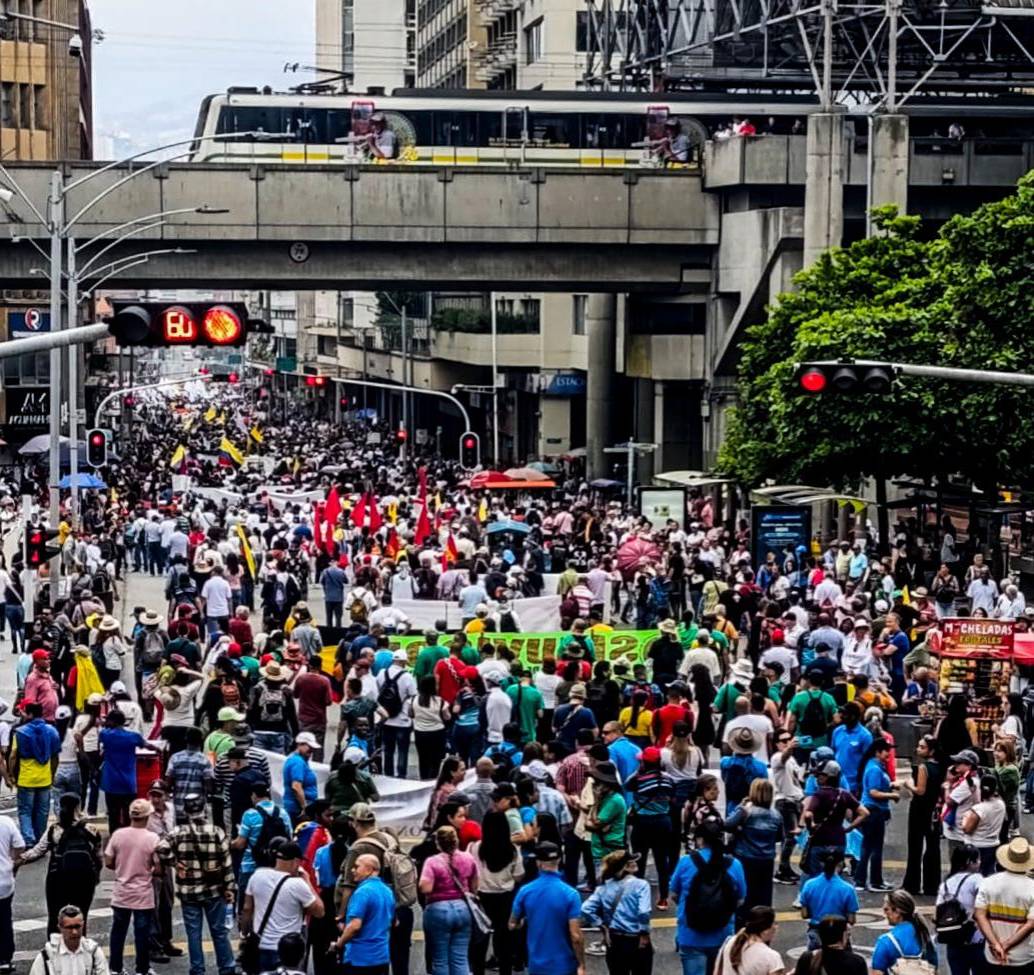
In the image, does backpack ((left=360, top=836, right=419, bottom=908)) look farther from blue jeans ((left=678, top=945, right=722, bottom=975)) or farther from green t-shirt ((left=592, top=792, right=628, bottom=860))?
green t-shirt ((left=592, top=792, right=628, bottom=860))

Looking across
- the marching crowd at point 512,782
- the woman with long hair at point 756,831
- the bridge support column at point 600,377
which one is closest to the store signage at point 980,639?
the marching crowd at point 512,782

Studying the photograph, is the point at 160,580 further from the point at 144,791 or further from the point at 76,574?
the point at 144,791

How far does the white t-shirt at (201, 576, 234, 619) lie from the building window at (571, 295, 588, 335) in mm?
49789

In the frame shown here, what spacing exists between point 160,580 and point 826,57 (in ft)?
58.6

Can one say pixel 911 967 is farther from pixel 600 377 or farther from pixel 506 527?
pixel 600 377

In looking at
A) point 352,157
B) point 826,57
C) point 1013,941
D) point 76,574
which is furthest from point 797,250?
point 1013,941

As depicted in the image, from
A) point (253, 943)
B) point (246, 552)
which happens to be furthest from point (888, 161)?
point (253, 943)

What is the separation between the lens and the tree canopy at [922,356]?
38312 millimetres

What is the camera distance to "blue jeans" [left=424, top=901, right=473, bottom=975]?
46.4 ft

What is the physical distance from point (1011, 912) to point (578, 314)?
68.2 meters

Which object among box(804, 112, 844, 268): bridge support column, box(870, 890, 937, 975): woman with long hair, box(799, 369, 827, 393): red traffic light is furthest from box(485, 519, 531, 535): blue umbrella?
box(870, 890, 937, 975): woman with long hair

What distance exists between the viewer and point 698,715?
2147cm

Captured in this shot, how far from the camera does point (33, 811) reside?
18.7m

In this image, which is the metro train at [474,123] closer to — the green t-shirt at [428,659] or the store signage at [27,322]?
the store signage at [27,322]
